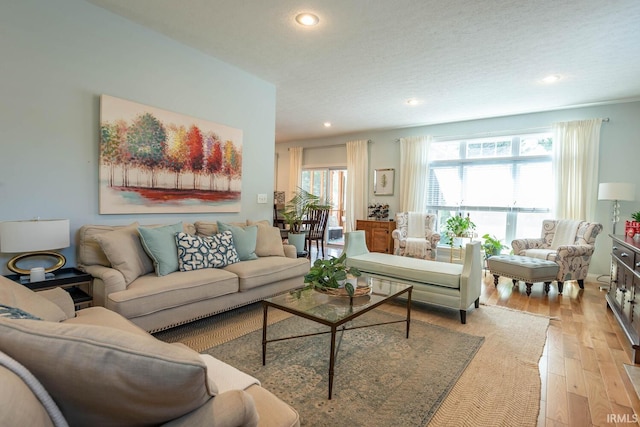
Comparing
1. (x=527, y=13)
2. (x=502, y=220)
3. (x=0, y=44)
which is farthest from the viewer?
(x=502, y=220)

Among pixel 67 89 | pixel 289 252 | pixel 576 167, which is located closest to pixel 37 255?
pixel 67 89

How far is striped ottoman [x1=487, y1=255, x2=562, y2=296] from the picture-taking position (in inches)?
154

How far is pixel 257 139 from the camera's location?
4195mm

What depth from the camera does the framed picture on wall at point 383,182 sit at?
6711 millimetres

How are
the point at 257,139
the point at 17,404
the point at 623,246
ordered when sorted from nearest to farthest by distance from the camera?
the point at 17,404 < the point at 623,246 < the point at 257,139

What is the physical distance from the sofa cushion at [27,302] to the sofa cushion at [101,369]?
34.2 inches

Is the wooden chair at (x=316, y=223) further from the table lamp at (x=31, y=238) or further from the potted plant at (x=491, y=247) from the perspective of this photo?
the table lamp at (x=31, y=238)

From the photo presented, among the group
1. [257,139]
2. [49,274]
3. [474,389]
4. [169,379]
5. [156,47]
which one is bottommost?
[474,389]

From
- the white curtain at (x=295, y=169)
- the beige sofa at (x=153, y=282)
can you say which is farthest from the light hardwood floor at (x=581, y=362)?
the white curtain at (x=295, y=169)

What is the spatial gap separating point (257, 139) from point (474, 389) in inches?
138

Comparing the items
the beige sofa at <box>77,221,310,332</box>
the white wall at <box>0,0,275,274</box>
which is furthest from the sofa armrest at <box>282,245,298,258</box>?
the white wall at <box>0,0,275,274</box>

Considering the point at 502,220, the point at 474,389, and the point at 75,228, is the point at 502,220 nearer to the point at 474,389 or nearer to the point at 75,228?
the point at 474,389

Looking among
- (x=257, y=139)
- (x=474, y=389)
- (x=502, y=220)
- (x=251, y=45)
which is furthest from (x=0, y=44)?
(x=502, y=220)
